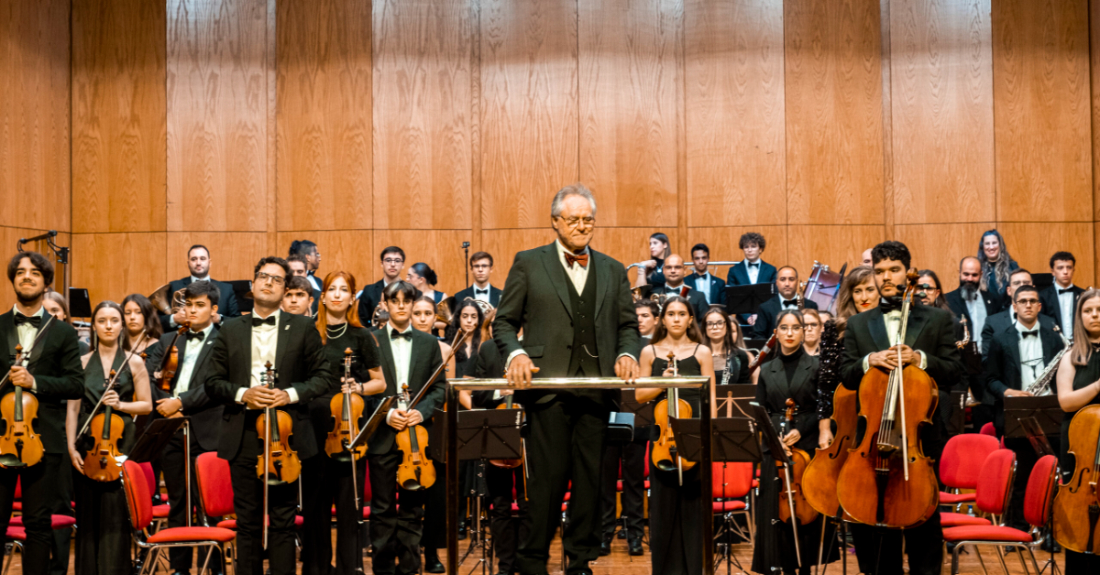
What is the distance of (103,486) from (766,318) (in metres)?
4.40

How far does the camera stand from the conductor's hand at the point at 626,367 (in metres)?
3.03

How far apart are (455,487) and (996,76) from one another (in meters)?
8.42

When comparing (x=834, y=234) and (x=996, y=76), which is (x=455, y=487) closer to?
(x=834, y=234)

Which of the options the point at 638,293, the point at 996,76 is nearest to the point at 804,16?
the point at 996,76

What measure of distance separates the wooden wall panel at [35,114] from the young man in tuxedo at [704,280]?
5.68m

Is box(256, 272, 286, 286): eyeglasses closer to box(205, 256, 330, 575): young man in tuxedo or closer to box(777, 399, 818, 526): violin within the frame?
box(205, 256, 330, 575): young man in tuxedo

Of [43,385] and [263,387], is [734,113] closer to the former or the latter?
[263,387]

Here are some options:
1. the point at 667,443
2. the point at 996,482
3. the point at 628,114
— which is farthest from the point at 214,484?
the point at 628,114

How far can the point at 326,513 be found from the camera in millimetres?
4977

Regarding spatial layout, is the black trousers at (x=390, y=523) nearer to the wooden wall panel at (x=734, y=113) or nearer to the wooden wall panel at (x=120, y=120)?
the wooden wall panel at (x=734, y=113)

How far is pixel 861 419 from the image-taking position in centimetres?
382

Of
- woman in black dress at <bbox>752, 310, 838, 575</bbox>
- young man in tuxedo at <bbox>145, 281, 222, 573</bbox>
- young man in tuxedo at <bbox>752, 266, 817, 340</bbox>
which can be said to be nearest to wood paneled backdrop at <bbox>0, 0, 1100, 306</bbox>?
young man in tuxedo at <bbox>752, 266, 817, 340</bbox>

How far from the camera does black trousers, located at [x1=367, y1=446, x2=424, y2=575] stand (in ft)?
17.2

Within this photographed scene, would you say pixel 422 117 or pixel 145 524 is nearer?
pixel 145 524
